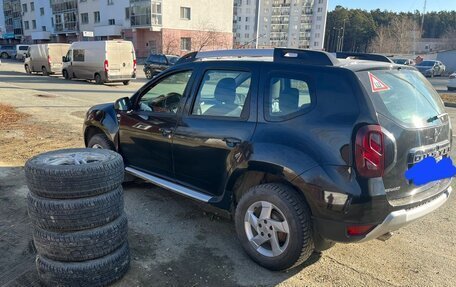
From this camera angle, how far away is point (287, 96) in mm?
3047

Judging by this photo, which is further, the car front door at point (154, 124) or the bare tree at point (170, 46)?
the bare tree at point (170, 46)

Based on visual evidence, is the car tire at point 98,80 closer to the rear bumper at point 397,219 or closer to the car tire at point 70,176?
the car tire at point 70,176

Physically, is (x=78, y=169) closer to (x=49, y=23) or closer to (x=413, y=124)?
(x=413, y=124)

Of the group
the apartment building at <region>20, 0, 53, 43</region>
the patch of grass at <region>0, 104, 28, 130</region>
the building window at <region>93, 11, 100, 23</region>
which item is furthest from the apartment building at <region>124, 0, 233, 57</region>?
the patch of grass at <region>0, 104, 28, 130</region>

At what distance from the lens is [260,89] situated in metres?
3.18

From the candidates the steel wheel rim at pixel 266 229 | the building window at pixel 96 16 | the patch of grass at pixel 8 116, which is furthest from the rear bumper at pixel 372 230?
the building window at pixel 96 16

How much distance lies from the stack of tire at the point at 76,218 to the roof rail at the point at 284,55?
1557 mm

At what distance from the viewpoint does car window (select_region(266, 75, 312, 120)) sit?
292cm

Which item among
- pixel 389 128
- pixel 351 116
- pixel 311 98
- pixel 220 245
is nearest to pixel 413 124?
pixel 389 128

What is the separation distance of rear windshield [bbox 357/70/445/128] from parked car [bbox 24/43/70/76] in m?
25.1

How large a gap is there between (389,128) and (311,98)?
60cm

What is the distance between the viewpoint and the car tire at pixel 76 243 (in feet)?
8.65

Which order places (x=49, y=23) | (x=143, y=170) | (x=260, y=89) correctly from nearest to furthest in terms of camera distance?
(x=260, y=89)
(x=143, y=170)
(x=49, y=23)

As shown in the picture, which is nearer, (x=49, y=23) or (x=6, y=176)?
(x=6, y=176)
